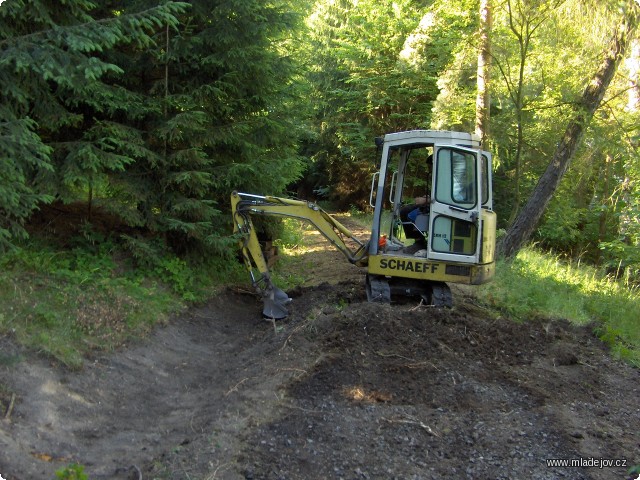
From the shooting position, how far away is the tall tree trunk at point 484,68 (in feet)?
43.8

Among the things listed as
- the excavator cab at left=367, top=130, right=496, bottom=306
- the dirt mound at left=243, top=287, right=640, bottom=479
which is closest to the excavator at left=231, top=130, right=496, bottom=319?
the excavator cab at left=367, top=130, right=496, bottom=306

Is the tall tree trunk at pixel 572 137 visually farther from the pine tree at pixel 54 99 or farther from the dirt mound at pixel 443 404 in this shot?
the pine tree at pixel 54 99

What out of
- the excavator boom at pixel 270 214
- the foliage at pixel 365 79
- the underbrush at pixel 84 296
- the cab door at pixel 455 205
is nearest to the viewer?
the underbrush at pixel 84 296

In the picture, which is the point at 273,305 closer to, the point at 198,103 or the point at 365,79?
the point at 198,103

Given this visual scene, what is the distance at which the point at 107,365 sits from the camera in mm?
6219

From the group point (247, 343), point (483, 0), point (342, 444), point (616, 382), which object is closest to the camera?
point (342, 444)

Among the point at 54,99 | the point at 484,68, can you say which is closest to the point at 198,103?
the point at 54,99

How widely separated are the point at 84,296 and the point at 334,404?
348 centimetres

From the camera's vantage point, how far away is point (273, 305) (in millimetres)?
9070

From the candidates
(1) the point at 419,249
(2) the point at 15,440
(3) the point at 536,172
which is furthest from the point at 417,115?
(2) the point at 15,440

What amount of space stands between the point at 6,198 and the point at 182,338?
10.6 ft

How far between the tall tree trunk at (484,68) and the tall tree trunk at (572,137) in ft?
5.68

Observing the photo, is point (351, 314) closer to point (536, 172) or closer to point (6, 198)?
point (6, 198)

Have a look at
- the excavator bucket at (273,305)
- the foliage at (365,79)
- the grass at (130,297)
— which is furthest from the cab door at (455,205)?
the foliage at (365,79)
